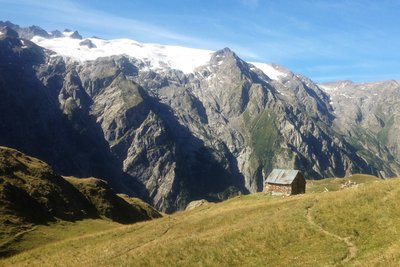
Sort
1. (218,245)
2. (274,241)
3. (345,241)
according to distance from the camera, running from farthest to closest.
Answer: (218,245), (274,241), (345,241)

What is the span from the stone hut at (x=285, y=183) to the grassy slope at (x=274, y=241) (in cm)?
3575

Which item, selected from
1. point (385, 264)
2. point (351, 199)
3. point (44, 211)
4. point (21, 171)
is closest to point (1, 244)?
point (44, 211)

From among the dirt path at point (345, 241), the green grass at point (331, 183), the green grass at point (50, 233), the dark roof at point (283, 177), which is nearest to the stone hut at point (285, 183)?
the dark roof at point (283, 177)

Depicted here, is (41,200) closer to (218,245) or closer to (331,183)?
(218,245)

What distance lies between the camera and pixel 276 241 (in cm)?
4603

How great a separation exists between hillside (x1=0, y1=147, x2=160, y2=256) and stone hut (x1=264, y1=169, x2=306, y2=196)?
45.9m

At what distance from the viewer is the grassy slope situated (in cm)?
4053

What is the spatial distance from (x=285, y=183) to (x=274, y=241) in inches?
2180

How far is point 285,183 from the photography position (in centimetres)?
10006

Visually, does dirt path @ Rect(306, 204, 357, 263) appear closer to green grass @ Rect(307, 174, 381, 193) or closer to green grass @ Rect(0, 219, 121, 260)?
green grass @ Rect(0, 219, 121, 260)

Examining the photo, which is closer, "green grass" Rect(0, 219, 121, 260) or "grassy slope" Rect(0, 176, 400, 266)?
"grassy slope" Rect(0, 176, 400, 266)

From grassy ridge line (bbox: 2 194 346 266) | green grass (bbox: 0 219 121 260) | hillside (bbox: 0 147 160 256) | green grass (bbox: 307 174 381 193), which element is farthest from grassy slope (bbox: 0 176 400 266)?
green grass (bbox: 307 174 381 193)

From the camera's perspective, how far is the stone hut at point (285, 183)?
3937 inches

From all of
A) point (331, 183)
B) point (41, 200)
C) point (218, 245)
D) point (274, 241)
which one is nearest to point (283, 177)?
point (274, 241)
